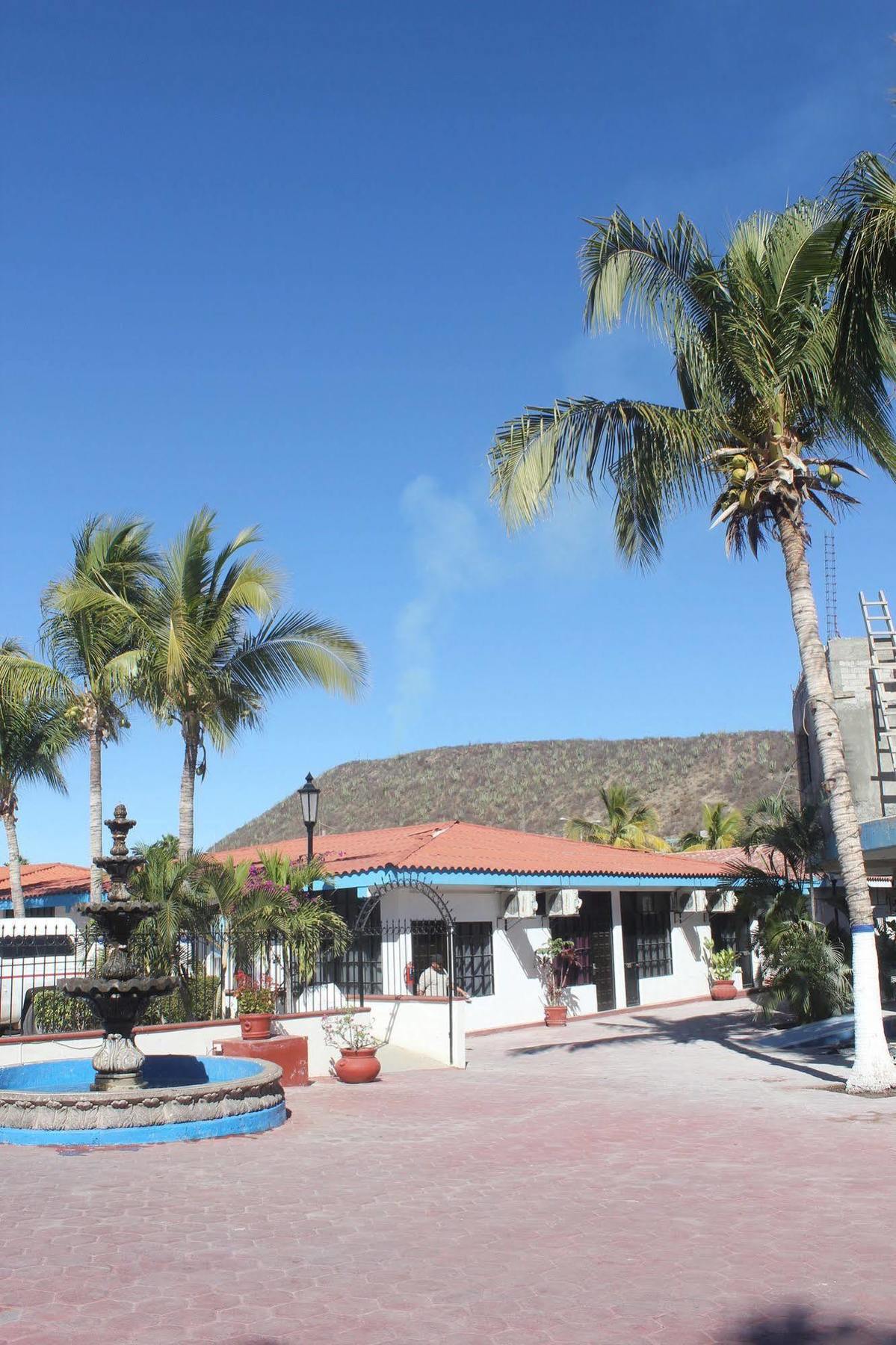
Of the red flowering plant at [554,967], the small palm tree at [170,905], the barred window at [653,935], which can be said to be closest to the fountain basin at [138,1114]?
the small palm tree at [170,905]

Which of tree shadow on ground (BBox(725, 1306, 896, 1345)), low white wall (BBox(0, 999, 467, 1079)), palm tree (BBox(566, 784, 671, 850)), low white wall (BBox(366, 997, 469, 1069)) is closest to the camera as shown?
tree shadow on ground (BBox(725, 1306, 896, 1345))

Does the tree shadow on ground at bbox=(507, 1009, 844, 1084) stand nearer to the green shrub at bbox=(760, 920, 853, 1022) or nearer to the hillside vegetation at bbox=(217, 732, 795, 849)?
the green shrub at bbox=(760, 920, 853, 1022)

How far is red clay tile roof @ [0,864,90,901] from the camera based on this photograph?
2742 cm

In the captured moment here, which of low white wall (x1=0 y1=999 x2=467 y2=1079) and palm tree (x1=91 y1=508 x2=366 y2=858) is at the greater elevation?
palm tree (x1=91 y1=508 x2=366 y2=858)

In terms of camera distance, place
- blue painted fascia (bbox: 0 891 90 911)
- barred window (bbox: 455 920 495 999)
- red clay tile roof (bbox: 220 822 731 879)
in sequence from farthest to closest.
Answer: blue painted fascia (bbox: 0 891 90 911), barred window (bbox: 455 920 495 999), red clay tile roof (bbox: 220 822 731 879)

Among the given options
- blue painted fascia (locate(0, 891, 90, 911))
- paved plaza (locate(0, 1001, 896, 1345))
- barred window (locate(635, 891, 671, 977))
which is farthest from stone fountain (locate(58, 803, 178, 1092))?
barred window (locate(635, 891, 671, 977))

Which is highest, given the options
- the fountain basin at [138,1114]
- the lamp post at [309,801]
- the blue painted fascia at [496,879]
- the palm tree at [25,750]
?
the palm tree at [25,750]

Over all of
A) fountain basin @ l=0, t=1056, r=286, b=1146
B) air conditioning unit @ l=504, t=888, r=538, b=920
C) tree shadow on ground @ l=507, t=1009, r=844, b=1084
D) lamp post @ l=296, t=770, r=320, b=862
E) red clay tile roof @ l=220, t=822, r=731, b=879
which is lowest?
tree shadow on ground @ l=507, t=1009, r=844, b=1084

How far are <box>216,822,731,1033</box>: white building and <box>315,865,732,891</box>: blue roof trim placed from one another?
0.02 metres

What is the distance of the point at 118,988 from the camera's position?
36.9 ft

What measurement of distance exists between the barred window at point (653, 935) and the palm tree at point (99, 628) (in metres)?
13.0

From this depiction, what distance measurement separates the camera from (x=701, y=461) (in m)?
14.5

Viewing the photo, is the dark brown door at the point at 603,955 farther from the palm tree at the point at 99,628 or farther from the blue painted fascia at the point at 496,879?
the palm tree at the point at 99,628

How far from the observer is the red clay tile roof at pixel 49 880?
27422mm
